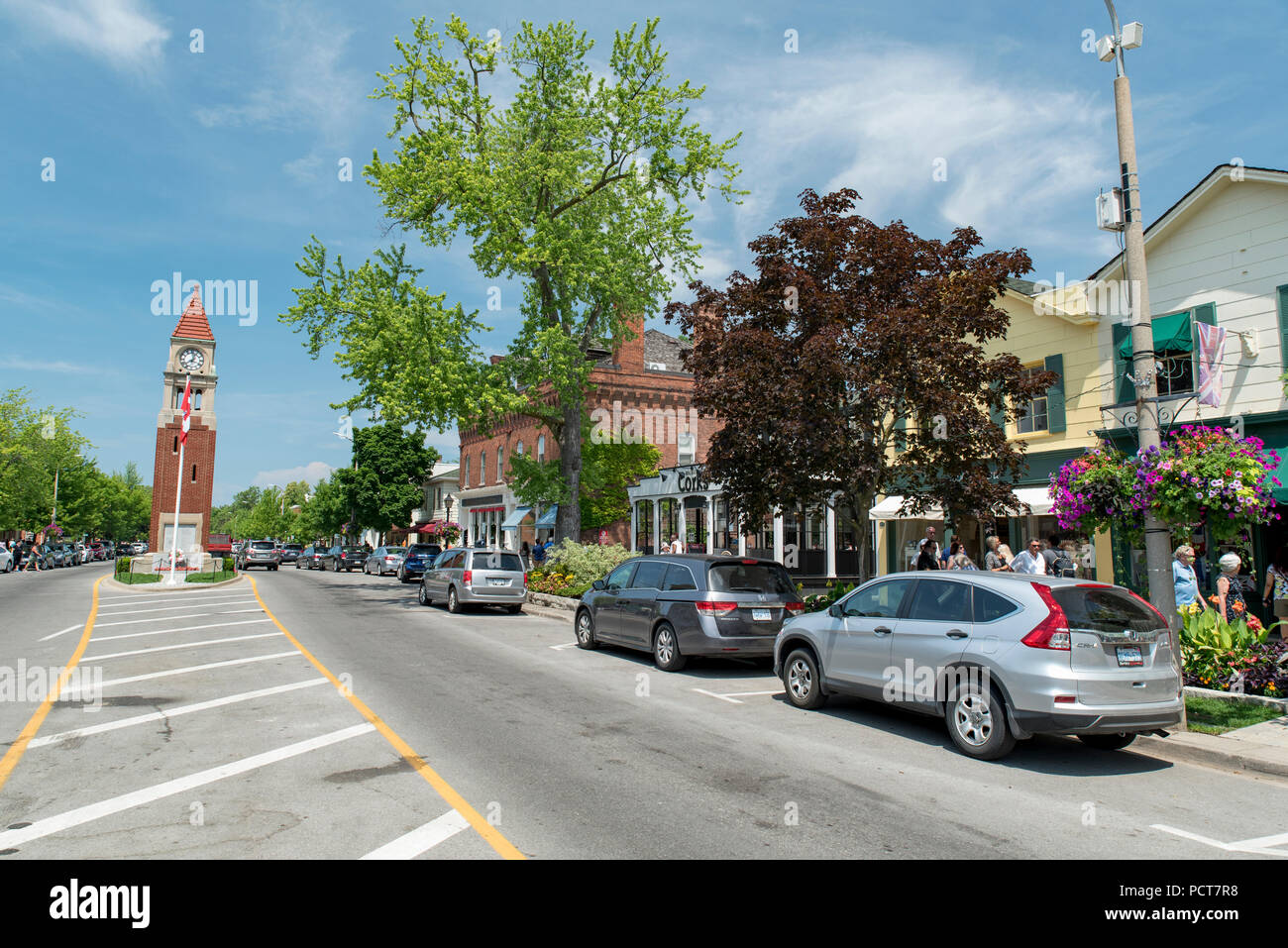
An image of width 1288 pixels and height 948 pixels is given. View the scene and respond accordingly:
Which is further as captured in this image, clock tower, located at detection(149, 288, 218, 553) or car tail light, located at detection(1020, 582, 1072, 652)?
clock tower, located at detection(149, 288, 218, 553)

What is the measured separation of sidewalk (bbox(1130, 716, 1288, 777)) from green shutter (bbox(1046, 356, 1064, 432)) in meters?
10.8

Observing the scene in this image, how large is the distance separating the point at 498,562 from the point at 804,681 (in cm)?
1358

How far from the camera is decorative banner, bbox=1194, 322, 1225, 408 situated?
1501 centimetres

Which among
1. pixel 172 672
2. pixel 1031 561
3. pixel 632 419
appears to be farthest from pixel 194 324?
pixel 1031 561

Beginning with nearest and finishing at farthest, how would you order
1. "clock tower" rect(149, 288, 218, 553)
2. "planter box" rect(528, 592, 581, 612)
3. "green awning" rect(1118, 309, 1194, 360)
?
1. "green awning" rect(1118, 309, 1194, 360)
2. "planter box" rect(528, 592, 581, 612)
3. "clock tower" rect(149, 288, 218, 553)

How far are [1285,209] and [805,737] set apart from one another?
14103mm

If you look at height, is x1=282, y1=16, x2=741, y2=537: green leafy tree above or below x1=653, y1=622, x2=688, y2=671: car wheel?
above

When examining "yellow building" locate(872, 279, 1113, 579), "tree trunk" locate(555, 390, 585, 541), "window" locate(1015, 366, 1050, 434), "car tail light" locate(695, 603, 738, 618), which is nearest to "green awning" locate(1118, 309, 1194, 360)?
"yellow building" locate(872, 279, 1113, 579)

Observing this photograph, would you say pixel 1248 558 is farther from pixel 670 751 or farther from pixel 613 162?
pixel 613 162

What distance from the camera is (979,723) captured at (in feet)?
24.0

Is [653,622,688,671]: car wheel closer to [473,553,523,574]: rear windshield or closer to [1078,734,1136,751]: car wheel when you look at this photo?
[1078,734,1136,751]: car wheel

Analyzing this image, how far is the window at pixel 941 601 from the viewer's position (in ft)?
25.3

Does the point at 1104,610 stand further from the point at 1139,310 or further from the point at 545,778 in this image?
the point at 545,778
